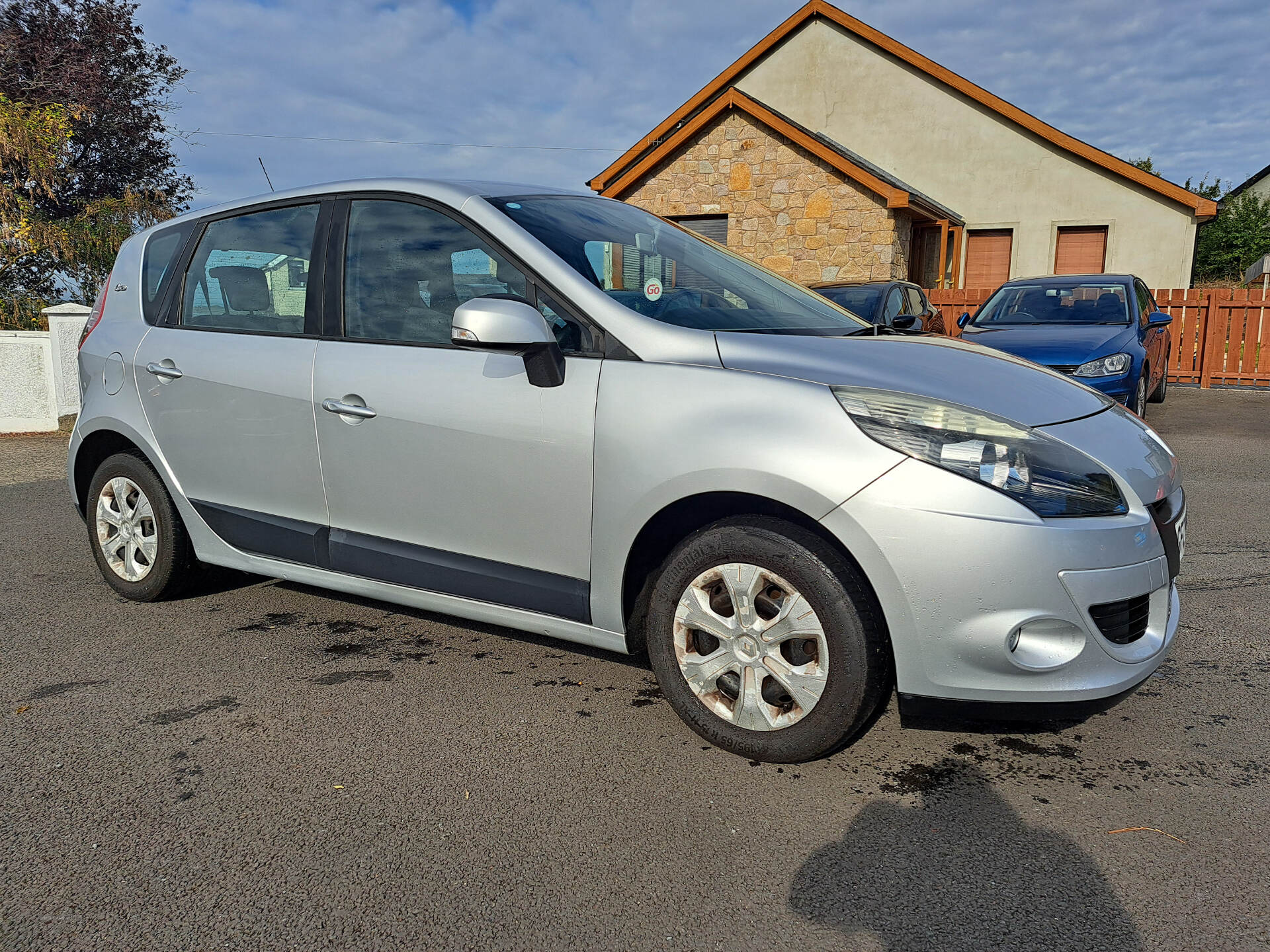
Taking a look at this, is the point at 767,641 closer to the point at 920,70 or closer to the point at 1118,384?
the point at 1118,384

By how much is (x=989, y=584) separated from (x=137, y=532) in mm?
3801

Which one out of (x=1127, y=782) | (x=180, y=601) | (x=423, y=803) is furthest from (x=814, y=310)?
(x=180, y=601)

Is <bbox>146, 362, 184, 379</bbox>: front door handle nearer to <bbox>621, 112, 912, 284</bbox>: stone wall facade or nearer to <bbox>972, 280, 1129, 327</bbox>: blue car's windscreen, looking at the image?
<bbox>972, 280, 1129, 327</bbox>: blue car's windscreen

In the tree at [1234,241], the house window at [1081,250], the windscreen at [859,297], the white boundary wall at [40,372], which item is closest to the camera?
the windscreen at [859,297]

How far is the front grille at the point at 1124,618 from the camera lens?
101 inches

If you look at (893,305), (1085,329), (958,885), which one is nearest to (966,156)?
(893,305)

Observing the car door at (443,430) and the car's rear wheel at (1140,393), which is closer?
the car door at (443,430)

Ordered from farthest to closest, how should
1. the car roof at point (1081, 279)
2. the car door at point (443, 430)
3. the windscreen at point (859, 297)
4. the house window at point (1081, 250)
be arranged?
the house window at point (1081, 250), the windscreen at point (859, 297), the car roof at point (1081, 279), the car door at point (443, 430)

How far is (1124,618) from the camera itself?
8.65 ft

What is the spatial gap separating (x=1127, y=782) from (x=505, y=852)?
5.89ft

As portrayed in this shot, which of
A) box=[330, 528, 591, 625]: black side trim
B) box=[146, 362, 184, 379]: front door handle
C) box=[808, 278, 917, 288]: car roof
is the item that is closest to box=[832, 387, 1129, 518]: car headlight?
box=[330, 528, 591, 625]: black side trim

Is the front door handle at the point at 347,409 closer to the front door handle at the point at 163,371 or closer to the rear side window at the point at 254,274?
the rear side window at the point at 254,274

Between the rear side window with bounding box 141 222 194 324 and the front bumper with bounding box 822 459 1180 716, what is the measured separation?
11.0ft

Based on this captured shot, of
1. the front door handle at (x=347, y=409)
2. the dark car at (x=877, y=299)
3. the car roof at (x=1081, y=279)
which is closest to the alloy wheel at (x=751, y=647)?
the front door handle at (x=347, y=409)
